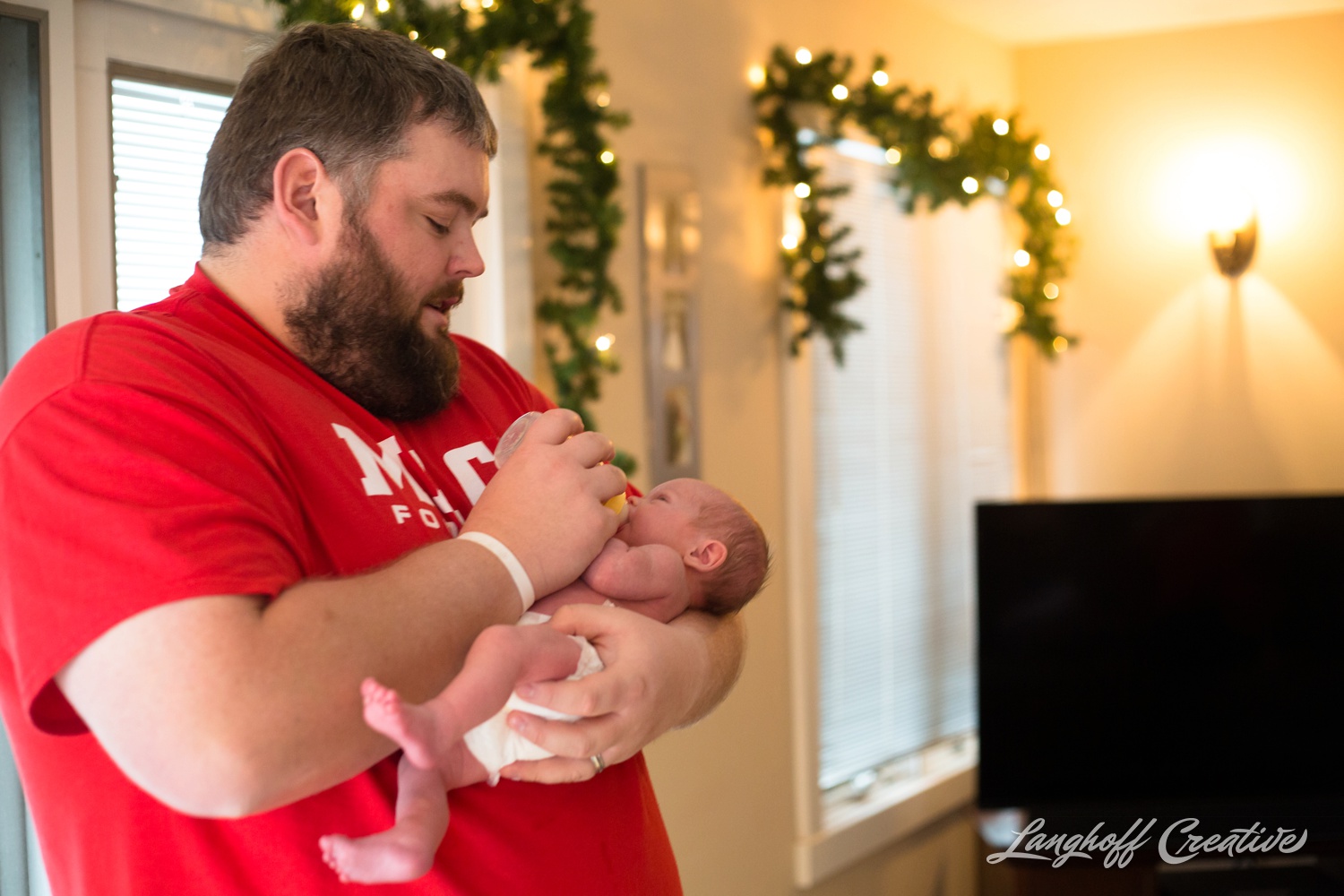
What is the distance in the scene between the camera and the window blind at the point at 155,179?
5.87ft

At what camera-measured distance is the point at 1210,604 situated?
3289mm

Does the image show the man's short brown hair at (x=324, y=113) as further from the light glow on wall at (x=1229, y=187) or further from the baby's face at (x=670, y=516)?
the light glow on wall at (x=1229, y=187)

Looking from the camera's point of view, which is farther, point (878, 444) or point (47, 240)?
point (878, 444)

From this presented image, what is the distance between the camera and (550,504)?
1.00 m

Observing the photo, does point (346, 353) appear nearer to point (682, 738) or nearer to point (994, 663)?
point (682, 738)

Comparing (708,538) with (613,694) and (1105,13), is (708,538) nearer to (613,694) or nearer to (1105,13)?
(613,694)

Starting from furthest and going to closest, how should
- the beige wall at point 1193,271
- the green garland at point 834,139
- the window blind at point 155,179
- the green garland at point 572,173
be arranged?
the beige wall at point 1193,271, the green garland at point 834,139, the green garland at point 572,173, the window blind at point 155,179

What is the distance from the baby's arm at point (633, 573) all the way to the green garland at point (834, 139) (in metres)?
2.15

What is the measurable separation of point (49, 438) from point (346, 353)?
324 millimetres

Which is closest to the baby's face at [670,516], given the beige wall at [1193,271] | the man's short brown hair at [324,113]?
the man's short brown hair at [324,113]

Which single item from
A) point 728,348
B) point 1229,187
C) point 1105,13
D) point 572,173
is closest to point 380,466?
point 572,173

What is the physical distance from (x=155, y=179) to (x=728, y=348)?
5.41ft

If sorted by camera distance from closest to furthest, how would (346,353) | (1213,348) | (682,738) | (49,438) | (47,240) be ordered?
(49,438) → (346,353) → (47,240) → (682,738) → (1213,348)

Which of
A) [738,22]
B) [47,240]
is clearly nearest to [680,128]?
[738,22]
